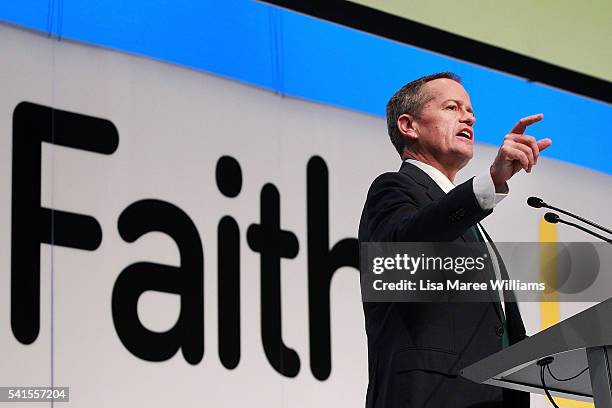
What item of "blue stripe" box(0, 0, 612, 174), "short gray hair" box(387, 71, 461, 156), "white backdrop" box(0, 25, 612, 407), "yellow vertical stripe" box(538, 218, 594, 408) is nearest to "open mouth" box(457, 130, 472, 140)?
"short gray hair" box(387, 71, 461, 156)

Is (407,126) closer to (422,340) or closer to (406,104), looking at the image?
(406,104)

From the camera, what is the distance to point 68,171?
299 centimetres

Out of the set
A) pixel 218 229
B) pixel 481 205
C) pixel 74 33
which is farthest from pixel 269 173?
pixel 481 205

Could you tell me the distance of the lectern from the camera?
1.31 metres

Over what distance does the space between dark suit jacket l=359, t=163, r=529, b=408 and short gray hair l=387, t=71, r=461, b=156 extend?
28 cm

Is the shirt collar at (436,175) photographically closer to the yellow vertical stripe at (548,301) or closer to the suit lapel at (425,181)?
the suit lapel at (425,181)

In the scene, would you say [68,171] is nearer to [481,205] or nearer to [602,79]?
[481,205]

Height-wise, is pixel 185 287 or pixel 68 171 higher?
pixel 68 171

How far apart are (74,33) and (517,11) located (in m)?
2.05

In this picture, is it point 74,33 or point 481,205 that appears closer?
point 481,205

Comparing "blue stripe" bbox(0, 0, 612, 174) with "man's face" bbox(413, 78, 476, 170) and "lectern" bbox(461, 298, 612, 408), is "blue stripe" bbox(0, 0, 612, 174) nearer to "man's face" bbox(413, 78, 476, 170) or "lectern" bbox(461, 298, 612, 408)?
"man's face" bbox(413, 78, 476, 170)

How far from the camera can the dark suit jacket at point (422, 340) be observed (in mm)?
1808

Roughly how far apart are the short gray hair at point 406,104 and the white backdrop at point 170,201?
3.71ft

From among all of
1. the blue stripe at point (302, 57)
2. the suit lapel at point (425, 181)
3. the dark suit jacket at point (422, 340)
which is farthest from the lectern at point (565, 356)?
the blue stripe at point (302, 57)
